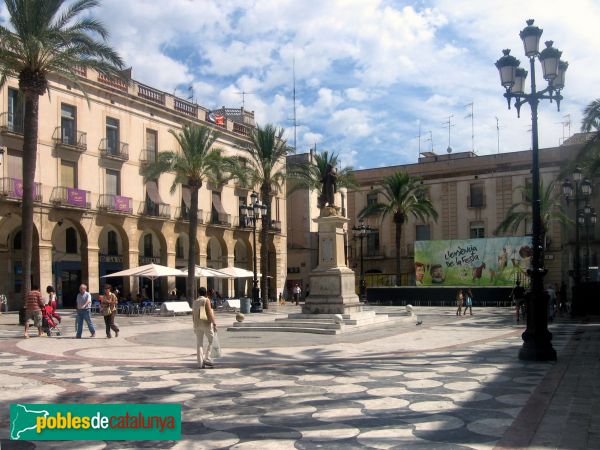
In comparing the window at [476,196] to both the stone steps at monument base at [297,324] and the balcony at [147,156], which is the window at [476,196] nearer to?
the balcony at [147,156]

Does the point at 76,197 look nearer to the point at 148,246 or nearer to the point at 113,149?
→ the point at 113,149

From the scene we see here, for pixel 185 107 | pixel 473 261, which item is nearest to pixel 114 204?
pixel 185 107

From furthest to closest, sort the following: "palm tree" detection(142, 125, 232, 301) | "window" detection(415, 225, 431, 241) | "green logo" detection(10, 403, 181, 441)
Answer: "window" detection(415, 225, 431, 241), "palm tree" detection(142, 125, 232, 301), "green logo" detection(10, 403, 181, 441)

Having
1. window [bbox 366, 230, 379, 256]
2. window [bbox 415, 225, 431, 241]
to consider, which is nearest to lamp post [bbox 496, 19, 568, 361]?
window [bbox 415, 225, 431, 241]

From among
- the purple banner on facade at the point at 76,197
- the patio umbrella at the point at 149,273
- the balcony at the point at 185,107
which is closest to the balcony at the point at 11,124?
the purple banner on facade at the point at 76,197

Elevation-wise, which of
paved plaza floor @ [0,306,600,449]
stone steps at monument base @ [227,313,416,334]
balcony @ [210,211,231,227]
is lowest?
stone steps at monument base @ [227,313,416,334]

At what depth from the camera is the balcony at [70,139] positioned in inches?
1348

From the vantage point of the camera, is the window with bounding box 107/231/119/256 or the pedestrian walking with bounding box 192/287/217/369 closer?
the pedestrian walking with bounding box 192/287/217/369

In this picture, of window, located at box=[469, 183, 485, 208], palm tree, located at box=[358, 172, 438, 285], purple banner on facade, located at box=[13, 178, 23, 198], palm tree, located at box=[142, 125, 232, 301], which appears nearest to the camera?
purple banner on facade, located at box=[13, 178, 23, 198]

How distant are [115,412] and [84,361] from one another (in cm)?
824

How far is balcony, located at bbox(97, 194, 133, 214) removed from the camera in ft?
120

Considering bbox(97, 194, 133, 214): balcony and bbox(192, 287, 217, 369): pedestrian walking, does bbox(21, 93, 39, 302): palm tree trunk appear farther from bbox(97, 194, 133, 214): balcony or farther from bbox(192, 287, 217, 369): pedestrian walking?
bbox(97, 194, 133, 214): balcony

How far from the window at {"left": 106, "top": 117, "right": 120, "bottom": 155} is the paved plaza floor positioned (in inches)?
898

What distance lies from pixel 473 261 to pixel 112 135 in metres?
25.1
